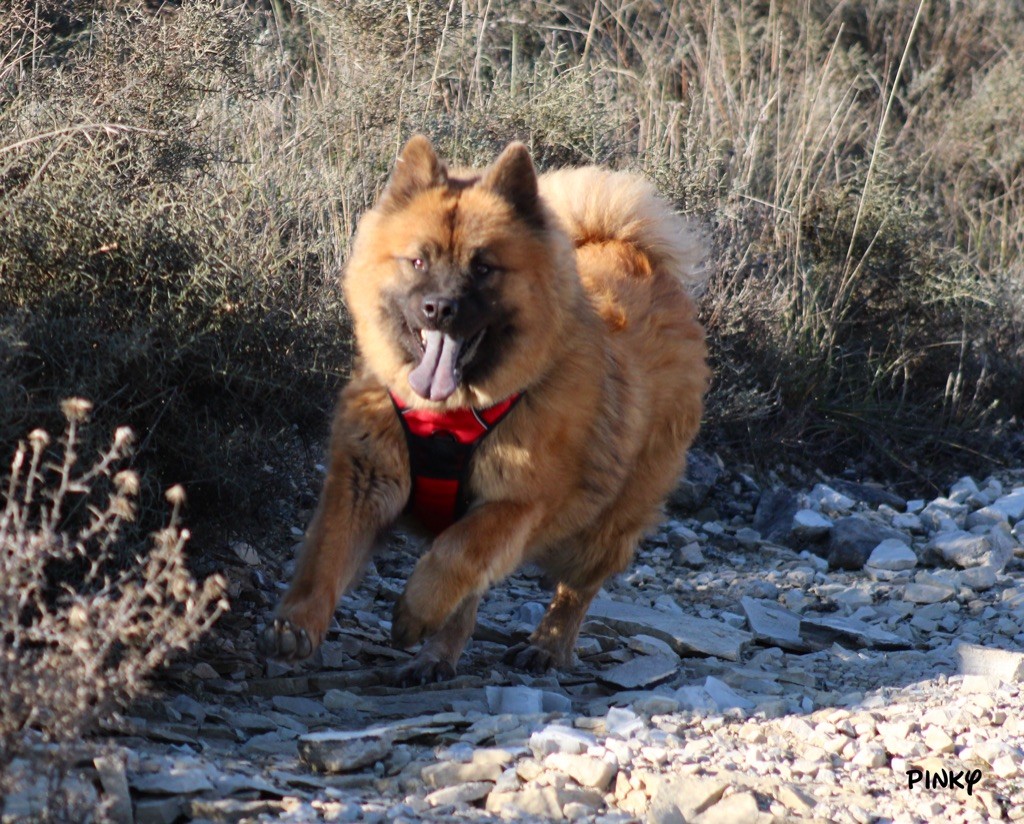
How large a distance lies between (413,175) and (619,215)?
1.17 metres

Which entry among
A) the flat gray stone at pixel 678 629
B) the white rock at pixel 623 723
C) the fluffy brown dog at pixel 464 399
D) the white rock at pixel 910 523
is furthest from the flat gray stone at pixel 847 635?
the white rock at pixel 623 723

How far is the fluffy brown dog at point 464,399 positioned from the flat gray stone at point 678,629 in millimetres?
621

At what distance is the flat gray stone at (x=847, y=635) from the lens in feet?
17.5

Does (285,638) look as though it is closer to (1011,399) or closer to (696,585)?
(696,585)

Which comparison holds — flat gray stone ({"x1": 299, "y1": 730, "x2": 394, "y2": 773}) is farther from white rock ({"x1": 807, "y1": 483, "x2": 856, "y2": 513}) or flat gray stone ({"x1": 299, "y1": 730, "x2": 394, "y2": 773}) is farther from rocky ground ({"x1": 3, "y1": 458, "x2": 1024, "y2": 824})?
white rock ({"x1": 807, "y1": 483, "x2": 856, "y2": 513})

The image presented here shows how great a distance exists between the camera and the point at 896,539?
6613 mm

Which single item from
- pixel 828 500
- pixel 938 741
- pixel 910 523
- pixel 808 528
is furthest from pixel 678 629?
pixel 910 523

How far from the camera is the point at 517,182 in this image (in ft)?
14.6

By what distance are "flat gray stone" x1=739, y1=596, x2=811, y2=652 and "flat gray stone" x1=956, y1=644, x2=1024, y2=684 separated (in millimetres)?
688

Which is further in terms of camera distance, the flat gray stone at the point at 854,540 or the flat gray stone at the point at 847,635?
the flat gray stone at the point at 854,540

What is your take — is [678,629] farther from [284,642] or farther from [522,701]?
[284,642]

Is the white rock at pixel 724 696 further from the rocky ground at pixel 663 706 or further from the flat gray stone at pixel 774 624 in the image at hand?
the flat gray stone at pixel 774 624

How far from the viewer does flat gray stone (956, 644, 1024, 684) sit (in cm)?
454

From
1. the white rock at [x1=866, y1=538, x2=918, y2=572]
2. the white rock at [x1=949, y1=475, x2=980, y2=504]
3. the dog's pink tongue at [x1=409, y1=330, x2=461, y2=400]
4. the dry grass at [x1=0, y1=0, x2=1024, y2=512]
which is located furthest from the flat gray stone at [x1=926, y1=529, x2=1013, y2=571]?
the dog's pink tongue at [x1=409, y1=330, x2=461, y2=400]
